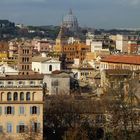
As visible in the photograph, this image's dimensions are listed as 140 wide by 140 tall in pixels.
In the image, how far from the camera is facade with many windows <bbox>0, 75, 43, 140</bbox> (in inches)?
1382

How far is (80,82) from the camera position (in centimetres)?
6506

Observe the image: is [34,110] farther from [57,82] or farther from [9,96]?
[57,82]

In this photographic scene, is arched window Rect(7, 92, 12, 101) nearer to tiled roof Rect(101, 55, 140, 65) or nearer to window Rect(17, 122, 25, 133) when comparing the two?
window Rect(17, 122, 25, 133)

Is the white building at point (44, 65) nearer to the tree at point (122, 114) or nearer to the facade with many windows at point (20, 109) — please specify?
the tree at point (122, 114)

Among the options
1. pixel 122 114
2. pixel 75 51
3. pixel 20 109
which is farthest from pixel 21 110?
pixel 75 51

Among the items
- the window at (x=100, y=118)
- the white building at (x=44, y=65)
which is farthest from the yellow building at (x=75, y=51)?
the window at (x=100, y=118)

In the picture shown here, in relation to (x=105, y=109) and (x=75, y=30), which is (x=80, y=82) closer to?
(x=105, y=109)

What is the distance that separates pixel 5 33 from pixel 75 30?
18.7 meters

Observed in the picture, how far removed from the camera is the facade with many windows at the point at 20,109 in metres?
35.1

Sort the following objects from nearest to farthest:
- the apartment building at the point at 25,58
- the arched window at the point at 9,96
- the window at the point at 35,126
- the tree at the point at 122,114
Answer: the window at the point at 35,126 → the arched window at the point at 9,96 → the tree at the point at 122,114 → the apartment building at the point at 25,58

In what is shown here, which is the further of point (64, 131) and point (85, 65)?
point (85, 65)

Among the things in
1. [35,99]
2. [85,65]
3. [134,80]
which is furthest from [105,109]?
[85,65]

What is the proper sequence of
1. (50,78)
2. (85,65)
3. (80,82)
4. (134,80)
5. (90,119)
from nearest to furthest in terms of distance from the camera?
(90,119)
(134,80)
(50,78)
(80,82)
(85,65)

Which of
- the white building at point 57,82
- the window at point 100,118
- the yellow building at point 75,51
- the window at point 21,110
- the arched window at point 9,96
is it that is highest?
the arched window at point 9,96
